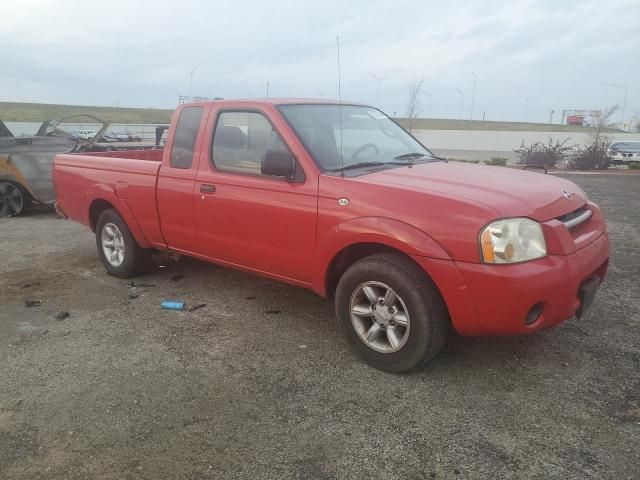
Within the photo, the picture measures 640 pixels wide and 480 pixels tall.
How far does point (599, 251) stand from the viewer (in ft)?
12.3

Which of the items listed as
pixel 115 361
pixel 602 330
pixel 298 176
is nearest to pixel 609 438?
pixel 602 330

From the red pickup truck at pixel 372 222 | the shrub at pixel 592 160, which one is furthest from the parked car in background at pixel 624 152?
the red pickup truck at pixel 372 222

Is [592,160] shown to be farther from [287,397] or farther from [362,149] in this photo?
[287,397]

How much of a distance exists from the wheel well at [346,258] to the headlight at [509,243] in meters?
0.68

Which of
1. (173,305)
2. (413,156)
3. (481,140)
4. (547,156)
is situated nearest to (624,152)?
(547,156)

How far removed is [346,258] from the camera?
398 cm

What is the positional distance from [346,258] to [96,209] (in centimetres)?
350

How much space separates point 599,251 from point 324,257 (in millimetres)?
1858

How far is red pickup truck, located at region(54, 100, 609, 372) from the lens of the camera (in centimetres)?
327

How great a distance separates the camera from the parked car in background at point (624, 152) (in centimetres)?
2480

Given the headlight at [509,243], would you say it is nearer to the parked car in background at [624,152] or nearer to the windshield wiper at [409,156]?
the windshield wiper at [409,156]

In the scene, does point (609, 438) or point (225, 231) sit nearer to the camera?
point (609, 438)

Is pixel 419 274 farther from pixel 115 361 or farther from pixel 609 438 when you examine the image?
pixel 115 361

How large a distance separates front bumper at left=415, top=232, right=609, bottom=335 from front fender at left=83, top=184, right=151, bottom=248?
3.25 metres
